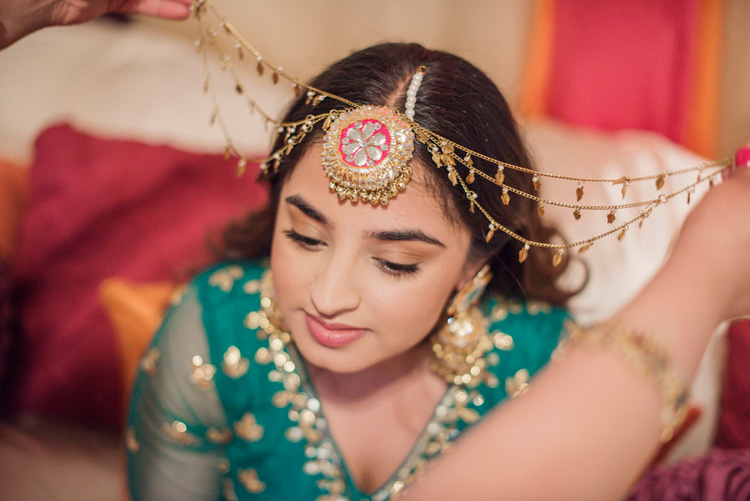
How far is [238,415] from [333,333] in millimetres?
431

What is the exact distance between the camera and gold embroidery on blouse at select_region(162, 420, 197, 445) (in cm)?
124

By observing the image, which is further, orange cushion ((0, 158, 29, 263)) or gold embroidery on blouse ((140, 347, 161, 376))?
orange cushion ((0, 158, 29, 263))

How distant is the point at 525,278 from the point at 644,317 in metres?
0.60

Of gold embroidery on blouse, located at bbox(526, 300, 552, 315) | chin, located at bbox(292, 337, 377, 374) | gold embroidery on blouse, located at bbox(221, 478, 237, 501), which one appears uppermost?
chin, located at bbox(292, 337, 377, 374)

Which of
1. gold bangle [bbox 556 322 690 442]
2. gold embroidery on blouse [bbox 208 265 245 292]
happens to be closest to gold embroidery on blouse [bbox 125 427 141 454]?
gold embroidery on blouse [bbox 208 265 245 292]

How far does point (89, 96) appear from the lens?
→ 83.4 inches

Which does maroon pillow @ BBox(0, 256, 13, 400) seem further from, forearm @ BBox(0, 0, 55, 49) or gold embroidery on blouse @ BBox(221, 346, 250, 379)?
forearm @ BBox(0, 0, 55, 49)

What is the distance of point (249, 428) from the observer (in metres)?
1.26

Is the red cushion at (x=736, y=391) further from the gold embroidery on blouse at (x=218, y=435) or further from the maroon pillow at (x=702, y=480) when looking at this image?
the gold embroidery on blouse at (x=218, y=435)

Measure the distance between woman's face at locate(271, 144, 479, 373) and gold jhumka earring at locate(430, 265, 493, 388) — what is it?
105 mm

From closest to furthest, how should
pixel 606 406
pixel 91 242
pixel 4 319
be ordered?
pixel 606 406 → pixel 4 319 → pixel 91 242

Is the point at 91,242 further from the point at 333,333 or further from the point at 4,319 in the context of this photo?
the point at 333,333

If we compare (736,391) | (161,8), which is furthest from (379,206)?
(736,391)

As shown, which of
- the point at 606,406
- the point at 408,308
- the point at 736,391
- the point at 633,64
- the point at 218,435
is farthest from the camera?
the point at 633,64
